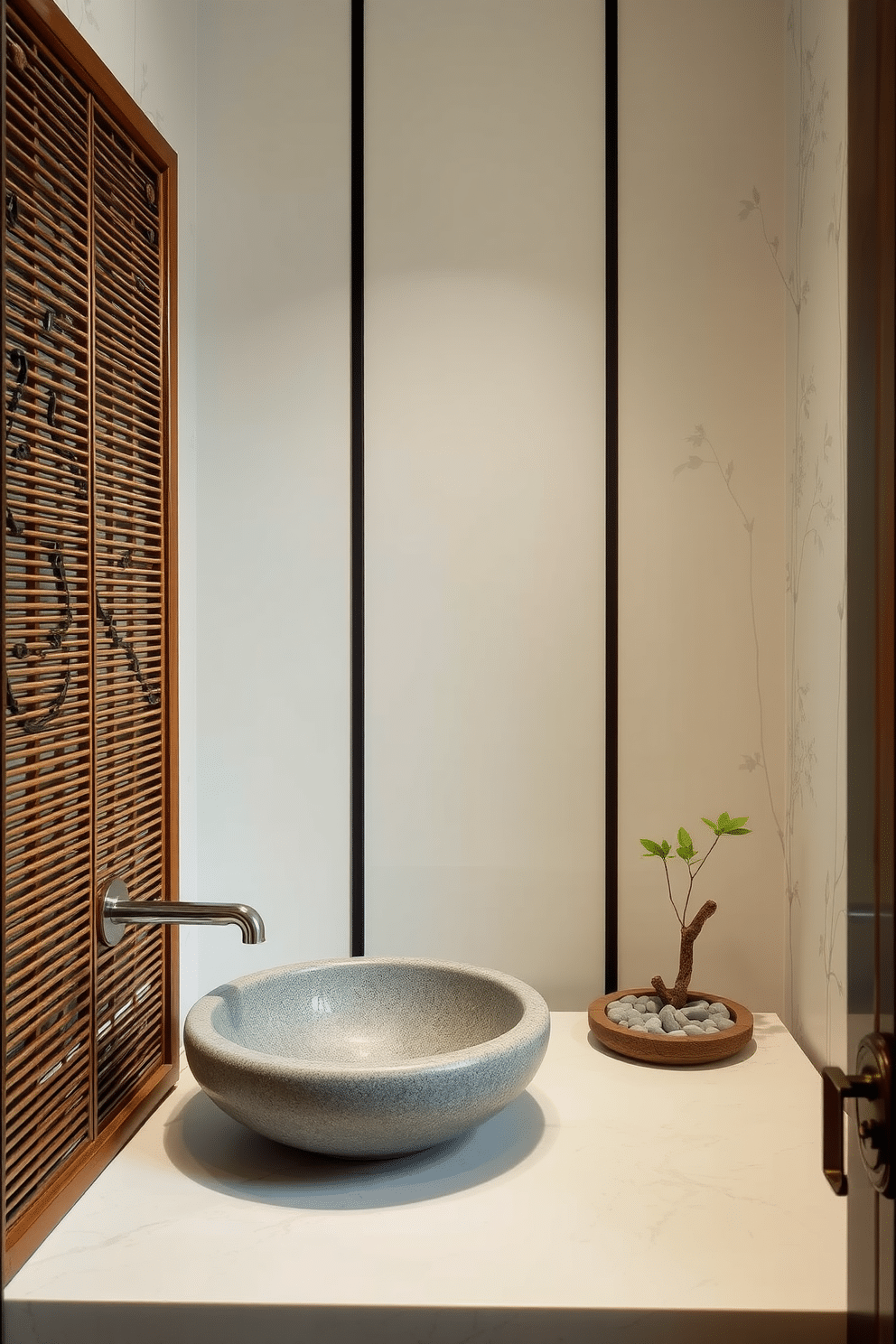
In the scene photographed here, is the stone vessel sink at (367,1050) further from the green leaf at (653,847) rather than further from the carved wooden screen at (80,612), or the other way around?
the green leaf at (653,847)

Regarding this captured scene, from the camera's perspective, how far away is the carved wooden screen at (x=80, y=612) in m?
0.97

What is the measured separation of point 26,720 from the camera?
98 cm

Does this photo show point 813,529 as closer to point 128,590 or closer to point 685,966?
point 685,966

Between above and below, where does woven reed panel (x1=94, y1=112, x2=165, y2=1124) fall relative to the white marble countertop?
above

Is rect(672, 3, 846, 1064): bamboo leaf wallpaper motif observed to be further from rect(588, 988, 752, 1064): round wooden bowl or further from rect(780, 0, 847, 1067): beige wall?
rect(588, 988, 752, 1064): round wooden bowl

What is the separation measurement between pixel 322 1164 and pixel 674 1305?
405 mm

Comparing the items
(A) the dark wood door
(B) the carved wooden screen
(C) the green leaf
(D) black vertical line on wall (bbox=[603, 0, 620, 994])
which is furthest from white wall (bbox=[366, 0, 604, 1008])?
(A) the dark wood door

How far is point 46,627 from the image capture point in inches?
41.0

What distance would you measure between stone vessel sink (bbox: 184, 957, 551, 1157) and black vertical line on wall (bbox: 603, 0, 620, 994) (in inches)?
13.1

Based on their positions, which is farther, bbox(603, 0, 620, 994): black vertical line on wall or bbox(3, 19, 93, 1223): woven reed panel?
bbox(603, 0, 620, 994): black vertical line on wall

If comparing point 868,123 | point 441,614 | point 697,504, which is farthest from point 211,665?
point 868,123

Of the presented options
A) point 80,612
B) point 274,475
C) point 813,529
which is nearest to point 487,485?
point 274,475

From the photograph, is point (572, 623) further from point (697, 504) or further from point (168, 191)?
point (168, 191)

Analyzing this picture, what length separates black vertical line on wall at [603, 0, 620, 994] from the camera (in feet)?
5.24
